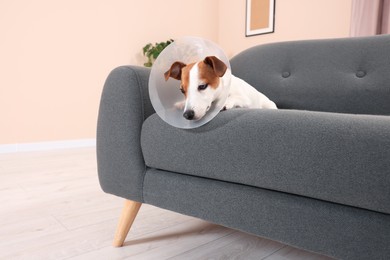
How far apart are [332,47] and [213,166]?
920 millimetres

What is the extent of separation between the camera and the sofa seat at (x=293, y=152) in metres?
0.63

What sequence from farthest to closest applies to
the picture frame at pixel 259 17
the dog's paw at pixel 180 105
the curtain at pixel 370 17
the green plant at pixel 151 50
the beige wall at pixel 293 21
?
the picture frame at pixel 259 17, the green plant at pixel 151 50, the beige wall at pixel 293 21, the curtain at pixel 370 17, the dog's paw at pixel 180 105

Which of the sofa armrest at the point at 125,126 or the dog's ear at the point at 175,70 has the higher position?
the dog's ear at the point at 175,70

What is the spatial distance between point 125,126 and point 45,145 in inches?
81.8

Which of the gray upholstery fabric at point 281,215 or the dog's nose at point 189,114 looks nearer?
the gray upholstery fabric at point 281,215

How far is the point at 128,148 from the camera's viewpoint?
100 cm

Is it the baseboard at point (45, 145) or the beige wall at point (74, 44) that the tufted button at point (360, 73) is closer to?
the beige wall at point (74, 44)

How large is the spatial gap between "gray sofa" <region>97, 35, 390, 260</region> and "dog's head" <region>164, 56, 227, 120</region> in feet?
0.19

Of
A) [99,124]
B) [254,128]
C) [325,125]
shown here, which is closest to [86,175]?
[99,124]

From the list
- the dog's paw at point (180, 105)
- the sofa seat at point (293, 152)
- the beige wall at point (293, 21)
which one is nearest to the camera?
the sofa seat at point (293, 152)

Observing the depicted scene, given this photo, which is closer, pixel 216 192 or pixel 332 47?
pixel 216 192

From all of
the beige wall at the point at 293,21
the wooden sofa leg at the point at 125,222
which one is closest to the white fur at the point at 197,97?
the wooden sofa leg at the point at 125,222

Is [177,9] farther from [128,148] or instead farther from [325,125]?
[325,125]

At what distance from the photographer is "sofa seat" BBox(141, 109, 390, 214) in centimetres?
63
